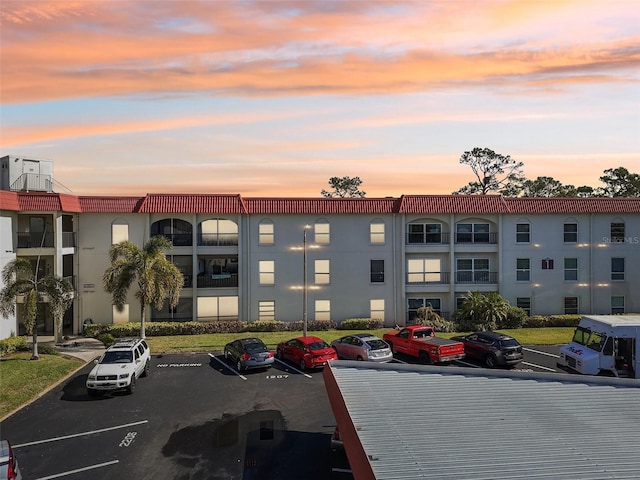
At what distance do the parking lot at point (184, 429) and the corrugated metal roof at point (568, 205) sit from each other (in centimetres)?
2314

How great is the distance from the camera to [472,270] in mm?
39156

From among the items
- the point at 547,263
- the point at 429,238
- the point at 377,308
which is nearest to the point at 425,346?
the point at 377,308

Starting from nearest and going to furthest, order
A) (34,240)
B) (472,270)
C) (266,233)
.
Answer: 1. (34,240)
2. (266,233)
3. (472,270)

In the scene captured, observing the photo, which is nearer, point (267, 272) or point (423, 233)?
point (267, 272)

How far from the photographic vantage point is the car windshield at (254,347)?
24.9m

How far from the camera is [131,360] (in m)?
22.2

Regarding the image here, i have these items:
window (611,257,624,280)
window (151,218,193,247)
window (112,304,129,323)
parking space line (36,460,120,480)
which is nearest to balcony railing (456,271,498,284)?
window (611,257,624,280)

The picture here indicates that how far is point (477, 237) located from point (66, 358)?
2922 cm

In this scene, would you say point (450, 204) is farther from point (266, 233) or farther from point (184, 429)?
point (184, 429)

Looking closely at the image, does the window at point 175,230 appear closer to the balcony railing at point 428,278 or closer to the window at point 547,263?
the balcony railing at point 428,278

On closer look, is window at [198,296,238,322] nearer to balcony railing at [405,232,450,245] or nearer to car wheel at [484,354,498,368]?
balcony railing at [405,232,450,245]

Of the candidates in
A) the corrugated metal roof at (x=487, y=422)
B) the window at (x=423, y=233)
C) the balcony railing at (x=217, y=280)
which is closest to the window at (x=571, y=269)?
the window at (x=423, y=233)

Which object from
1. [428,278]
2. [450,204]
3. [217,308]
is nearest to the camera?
[217,308]

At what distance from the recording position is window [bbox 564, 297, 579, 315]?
39.6 meters
